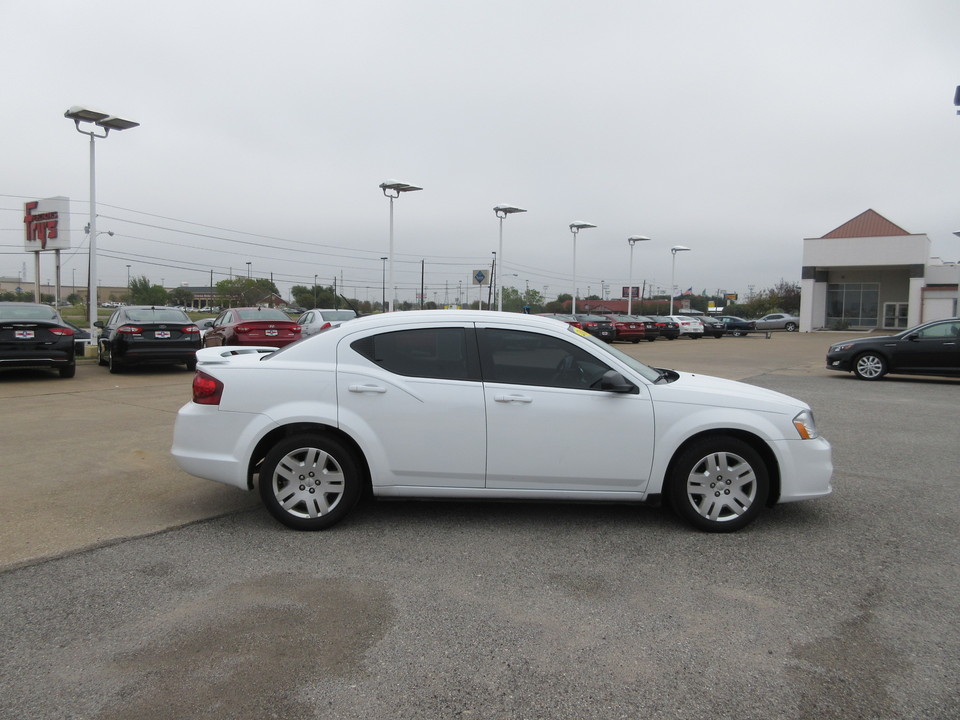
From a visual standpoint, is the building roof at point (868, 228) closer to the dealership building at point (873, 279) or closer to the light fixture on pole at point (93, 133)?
the dealership building at point (873, 279)

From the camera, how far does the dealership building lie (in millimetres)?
47031

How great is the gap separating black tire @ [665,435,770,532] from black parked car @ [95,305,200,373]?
39.5 feet

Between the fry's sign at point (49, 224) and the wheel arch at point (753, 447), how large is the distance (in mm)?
25989

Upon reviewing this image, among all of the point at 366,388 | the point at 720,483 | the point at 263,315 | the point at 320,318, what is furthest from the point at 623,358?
the point at 320,318

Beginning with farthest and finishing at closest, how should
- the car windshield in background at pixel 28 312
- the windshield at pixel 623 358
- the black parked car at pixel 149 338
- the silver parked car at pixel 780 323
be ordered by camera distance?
the silver parked car at pixel 780 323 < the black parked car at pixel 149 338 < the car windshield in background at pixel 28 312 < the windshield at pixel 623 358

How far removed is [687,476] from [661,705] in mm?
2165

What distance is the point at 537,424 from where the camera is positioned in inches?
187

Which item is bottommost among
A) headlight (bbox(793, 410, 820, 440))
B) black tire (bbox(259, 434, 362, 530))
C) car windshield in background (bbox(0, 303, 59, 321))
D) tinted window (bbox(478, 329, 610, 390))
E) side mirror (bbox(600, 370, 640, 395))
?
black tire (bbox(259, 434, 362, 530))

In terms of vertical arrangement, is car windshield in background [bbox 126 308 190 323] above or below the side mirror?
above

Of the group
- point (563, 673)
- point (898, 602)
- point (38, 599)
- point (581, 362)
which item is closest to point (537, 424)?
point (581, 362)

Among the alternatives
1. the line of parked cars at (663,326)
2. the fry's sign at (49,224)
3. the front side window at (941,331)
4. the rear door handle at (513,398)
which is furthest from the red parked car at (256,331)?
the front side window at (941,331)

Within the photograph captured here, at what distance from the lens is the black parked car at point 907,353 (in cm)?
1475

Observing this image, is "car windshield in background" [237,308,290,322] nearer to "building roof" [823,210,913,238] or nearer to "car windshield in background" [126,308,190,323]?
"car windshield in background" [126,308,190,323]

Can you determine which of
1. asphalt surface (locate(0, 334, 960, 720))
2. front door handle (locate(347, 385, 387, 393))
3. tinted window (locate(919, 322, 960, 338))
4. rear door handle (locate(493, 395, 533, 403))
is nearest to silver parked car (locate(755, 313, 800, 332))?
tinted window (locate(919, 322, 960, 338))
